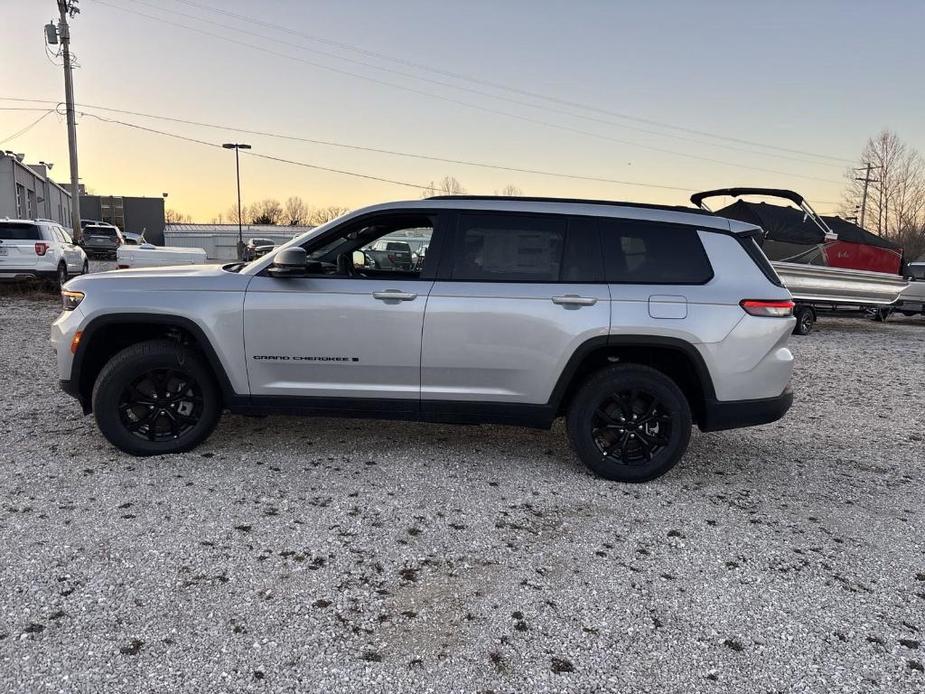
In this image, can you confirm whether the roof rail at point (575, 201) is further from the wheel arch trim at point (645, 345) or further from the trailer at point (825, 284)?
the trailer at point (825, 284)

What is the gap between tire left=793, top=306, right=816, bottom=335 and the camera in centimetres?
1370

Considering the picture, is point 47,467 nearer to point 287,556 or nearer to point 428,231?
point 287,556

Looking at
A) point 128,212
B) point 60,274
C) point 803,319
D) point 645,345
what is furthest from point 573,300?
point 128,212

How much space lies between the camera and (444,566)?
124 inches

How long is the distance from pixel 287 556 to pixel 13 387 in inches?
195

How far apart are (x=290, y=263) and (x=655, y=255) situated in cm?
236

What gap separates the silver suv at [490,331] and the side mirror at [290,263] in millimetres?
15

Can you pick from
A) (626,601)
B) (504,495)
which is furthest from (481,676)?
(504,495)

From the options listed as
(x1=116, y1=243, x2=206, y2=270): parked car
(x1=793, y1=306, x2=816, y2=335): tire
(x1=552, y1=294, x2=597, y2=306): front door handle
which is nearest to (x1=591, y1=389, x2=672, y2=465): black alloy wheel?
(x1=552, y1=294, x2=597, y2=306): front door handle

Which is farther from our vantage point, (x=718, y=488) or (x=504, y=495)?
(x=718, y=488)

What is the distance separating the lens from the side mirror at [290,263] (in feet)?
13.4

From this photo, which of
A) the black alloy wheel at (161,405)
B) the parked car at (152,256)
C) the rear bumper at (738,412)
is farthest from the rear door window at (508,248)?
the parked car at (152,256)

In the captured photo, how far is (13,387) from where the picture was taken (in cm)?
646

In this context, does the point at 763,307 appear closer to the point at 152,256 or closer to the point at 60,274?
the point at 152,256
